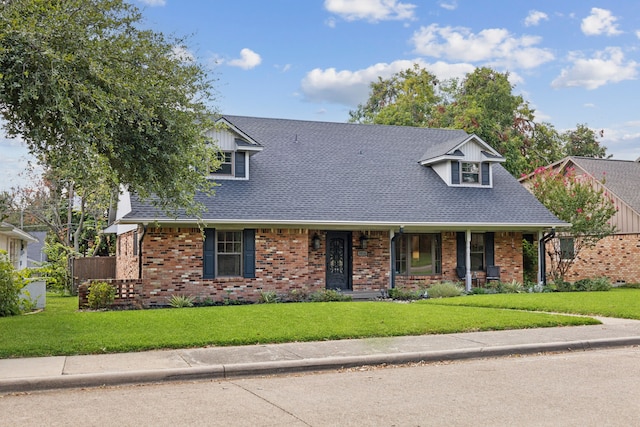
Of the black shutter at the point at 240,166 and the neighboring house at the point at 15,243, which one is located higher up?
the black shutter at the point at 240,166

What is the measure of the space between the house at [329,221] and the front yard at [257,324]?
3.42 m

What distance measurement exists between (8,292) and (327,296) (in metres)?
8.67

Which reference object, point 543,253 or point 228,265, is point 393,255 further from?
point 543,253

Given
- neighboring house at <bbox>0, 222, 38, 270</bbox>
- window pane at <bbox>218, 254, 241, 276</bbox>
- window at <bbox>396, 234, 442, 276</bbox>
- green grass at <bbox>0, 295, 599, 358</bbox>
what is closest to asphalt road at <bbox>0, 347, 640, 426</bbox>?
green grass at <bbox>0, 295, 599, 358</bbox>

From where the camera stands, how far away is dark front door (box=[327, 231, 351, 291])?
21.7 meters

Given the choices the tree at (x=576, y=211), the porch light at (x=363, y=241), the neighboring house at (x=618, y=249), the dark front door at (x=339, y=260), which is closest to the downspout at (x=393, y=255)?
the porch light at (x=363, y=241)

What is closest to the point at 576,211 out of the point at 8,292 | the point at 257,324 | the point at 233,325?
the point at 257,324

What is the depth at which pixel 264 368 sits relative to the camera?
30.0 feet

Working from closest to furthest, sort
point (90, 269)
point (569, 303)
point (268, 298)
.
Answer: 1. point (569, 303)
2. point (268, 298)
3. point (90, 269)

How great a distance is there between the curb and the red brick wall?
1825cm

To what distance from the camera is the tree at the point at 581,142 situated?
54.2 metres

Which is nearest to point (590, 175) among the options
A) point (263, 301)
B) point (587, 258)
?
point (587, 258)

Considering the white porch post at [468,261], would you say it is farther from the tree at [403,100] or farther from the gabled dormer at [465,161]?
the tree at [403,100]

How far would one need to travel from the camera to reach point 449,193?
23.9 meters
